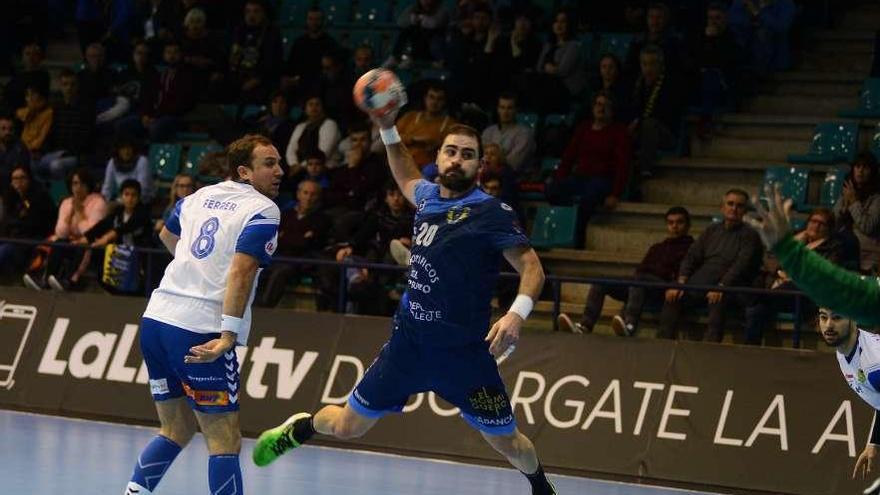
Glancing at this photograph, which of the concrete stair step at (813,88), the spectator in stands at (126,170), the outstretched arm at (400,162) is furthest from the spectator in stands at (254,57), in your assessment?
the outstretched arm at (400,162)

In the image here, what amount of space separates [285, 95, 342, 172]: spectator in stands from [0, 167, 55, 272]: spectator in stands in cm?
271

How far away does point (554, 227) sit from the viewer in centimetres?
1513

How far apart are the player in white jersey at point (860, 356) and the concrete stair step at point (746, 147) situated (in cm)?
771

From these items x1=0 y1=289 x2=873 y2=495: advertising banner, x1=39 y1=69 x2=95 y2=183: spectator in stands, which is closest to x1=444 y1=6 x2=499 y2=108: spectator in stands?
x1=0 y1=289 x2=873 y2=495: advertising banner

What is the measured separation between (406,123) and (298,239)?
2019 mm

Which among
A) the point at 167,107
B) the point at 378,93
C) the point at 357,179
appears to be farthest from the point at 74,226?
the point at 378,93

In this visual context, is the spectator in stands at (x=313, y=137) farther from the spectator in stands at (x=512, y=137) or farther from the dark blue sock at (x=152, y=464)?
the dark blue sock at (x=152, y=464)

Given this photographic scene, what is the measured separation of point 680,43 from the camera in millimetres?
15992

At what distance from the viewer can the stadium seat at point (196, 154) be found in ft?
58.3

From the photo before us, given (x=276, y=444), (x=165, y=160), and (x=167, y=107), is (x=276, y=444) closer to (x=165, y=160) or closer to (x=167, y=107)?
(x=165, y=160)

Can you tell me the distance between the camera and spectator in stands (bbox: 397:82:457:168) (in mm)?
15375

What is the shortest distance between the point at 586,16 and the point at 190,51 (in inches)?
195

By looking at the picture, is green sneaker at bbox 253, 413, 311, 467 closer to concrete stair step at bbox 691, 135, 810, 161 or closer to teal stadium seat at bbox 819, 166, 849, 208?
teal stadium seat at bbox 819, 166, 849, 208

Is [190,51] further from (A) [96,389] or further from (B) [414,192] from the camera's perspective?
(B) [414,192]
